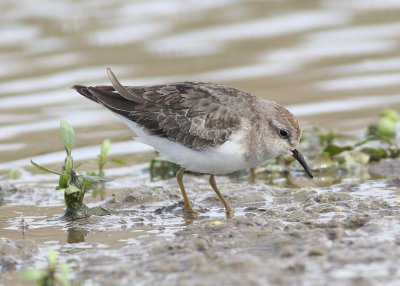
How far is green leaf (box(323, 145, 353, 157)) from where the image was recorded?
34.5ft

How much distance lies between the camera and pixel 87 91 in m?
9.30

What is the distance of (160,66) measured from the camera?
14.6 metres

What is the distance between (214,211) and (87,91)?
182 centimetres

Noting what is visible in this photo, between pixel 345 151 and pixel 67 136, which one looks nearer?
pixel 67 136

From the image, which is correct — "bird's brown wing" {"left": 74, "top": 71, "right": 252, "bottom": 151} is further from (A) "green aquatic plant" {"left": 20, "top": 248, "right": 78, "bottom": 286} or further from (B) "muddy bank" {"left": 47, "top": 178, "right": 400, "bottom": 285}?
(A) "green aquatic plant" {"left": 20, "top": 248, "right": 78, "bottom": 286}

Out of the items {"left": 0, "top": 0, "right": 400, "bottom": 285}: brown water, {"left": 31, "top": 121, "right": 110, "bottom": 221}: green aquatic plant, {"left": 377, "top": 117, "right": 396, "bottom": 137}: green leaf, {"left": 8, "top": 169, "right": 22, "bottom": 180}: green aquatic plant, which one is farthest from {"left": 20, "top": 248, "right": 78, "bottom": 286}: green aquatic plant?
{"left": 377, "top": 117, "right": 396, "bottom": 137}: green leaf

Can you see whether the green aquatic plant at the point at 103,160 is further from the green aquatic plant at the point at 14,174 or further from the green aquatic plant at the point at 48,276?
the green aquatic plant at the point at 48,276

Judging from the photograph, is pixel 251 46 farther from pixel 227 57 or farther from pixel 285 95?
pixel 285 95

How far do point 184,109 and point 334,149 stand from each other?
8.07ft

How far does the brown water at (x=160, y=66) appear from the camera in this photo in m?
9.65

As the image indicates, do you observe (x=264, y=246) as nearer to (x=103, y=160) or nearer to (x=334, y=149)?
(x=103, y=160)

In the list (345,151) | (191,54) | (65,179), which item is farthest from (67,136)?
(191,54)

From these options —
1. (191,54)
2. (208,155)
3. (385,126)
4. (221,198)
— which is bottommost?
(221,198)

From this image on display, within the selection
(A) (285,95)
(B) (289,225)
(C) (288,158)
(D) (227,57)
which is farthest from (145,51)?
(B) (289,225)
